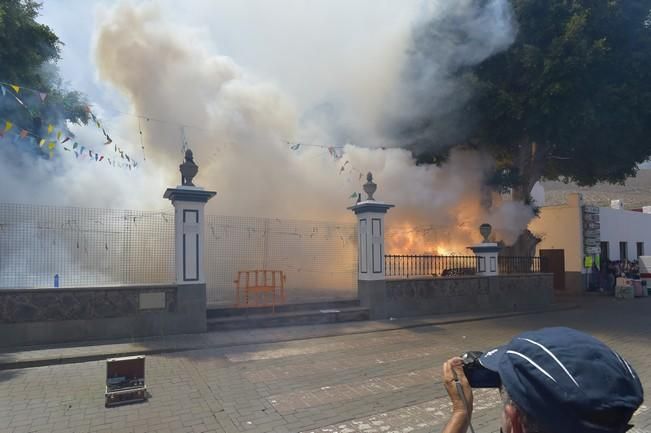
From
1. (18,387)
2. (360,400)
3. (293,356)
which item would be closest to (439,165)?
(293,356)

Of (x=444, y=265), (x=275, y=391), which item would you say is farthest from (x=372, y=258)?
(x=275, y=391)

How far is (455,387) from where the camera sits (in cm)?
157

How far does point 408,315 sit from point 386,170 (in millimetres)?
5217

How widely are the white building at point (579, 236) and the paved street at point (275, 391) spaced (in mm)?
12483

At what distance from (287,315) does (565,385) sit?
9376 mm

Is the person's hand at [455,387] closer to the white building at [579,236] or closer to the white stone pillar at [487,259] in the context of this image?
the white stone pillar at [487,259]

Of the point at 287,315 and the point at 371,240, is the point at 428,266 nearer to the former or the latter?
the point at 371,240

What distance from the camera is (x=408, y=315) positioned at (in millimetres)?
11711

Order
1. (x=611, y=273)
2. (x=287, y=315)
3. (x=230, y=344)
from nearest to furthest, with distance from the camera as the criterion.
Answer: (x=230, y=344) → (x=287, y=315) → (x=611, y=273)

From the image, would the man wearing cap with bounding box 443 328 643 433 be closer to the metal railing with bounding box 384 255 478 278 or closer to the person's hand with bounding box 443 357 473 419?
the person's hand with bounding box 443 357 473 419

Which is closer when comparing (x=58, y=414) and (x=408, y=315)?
(x=58, y=414)

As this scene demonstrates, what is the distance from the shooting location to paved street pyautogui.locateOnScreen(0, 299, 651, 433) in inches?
184

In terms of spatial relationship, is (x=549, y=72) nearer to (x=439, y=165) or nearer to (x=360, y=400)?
(x=439, y=165)

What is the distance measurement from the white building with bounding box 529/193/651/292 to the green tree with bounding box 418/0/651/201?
21.2 feet
